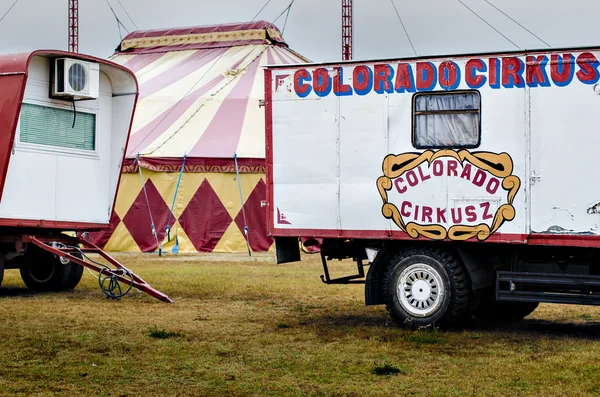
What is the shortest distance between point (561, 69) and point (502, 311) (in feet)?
10.5

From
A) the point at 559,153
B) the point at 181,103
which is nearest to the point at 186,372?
the point at 559,153

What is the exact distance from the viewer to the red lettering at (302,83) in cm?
1148

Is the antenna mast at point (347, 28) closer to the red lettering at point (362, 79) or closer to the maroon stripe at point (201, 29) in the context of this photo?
the maroon stripe at point (201, 29)

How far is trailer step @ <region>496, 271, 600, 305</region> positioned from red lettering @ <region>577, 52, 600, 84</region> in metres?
1.97

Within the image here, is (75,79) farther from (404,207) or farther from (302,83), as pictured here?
(404,207)

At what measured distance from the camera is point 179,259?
74.7ft

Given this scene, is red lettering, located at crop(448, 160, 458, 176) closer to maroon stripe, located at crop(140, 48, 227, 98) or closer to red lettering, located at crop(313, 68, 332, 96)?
red lettering, located at crop(313, 68, 332, 96)

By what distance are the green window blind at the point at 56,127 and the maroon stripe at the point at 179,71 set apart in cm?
1324

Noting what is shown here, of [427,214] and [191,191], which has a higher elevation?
[191,191]

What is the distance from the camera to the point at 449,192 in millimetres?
10727

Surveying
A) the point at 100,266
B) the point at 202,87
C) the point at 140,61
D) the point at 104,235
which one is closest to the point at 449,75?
the point at 100,266

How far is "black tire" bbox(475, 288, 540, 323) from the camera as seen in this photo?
1189 centimetres

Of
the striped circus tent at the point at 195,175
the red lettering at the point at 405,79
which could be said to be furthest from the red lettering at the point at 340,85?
the striped circus tent at the point at 195,175

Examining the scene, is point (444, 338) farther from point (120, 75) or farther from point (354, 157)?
point (120, 75)
